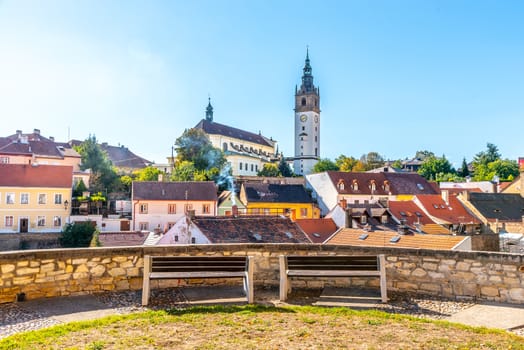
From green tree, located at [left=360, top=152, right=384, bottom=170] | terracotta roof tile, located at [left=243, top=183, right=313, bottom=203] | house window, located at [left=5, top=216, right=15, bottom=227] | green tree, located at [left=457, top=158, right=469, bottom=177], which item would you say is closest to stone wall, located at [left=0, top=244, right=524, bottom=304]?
house window, located at [left=5, top=216, right=15, bottom=227]

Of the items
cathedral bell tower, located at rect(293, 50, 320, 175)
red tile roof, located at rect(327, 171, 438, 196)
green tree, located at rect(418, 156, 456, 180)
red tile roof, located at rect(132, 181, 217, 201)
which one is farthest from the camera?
cathedral bell tower, located at rect(293, 50, 320, 175)

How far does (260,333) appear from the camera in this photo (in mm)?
4754

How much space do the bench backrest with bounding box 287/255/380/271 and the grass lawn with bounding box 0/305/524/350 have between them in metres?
0.96

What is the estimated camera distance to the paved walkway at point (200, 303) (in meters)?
5.32

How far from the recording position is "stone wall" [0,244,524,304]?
20.4 ft

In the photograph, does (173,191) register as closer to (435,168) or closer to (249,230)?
(249,230)

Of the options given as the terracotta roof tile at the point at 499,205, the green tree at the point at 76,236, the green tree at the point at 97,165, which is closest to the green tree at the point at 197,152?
the green tree at the point at 97,165

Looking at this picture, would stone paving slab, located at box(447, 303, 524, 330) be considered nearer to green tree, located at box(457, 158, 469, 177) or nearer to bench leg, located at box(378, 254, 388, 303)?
bench leg, located at box(378, 254, 388, 303)

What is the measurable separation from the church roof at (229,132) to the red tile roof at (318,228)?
59.5m

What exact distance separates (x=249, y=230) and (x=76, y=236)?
2106 centimetres

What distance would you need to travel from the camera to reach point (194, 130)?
66.8 meters

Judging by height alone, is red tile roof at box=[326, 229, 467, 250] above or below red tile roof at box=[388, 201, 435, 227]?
below

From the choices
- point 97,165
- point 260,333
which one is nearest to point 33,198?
point 97,165

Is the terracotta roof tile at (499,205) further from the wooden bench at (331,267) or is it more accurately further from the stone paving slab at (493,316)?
the wooden bench at (331,267)
